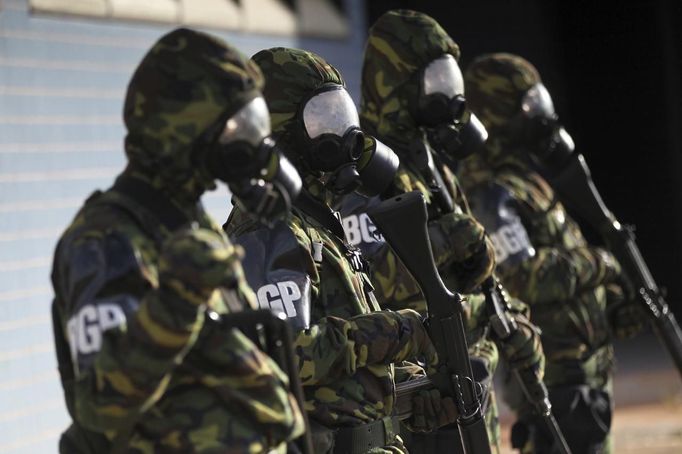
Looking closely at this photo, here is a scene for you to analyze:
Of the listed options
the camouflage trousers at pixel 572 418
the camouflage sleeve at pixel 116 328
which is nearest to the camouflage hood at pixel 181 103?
the camouflage sleeve at pixel 116 328

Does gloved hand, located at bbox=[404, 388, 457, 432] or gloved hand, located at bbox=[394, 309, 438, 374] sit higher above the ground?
gloved hand, located at bbox=[394, 309, 438, 374]

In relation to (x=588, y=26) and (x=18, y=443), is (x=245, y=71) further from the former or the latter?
(x=588, y=26)

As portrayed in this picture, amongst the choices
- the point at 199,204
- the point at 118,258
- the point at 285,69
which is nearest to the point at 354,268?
the point at 285,69

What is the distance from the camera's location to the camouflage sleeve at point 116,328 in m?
2.78

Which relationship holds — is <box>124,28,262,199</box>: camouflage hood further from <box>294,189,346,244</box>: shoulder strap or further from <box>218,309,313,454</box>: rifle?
<box>294,189,346,244</box>: shoulder strap

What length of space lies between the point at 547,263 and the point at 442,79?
3.65ft

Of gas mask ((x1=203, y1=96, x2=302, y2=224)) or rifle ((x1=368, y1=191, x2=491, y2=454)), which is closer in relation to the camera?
gas mask ((x1=203, y1=96, x2=302, y2=224))

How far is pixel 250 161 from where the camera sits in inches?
123

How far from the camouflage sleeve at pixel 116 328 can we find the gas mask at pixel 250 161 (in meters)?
0.29

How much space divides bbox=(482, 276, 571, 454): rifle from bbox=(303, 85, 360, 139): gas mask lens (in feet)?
3.51

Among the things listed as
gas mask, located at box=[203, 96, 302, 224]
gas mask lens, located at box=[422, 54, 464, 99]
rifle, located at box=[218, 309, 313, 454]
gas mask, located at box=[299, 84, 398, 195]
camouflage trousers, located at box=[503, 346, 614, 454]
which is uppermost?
gas mask, located at box=[203, 96, 302, 224]

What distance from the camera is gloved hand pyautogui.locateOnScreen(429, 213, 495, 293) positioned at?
15.8ft

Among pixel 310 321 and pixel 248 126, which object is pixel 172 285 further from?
pixel 310 321

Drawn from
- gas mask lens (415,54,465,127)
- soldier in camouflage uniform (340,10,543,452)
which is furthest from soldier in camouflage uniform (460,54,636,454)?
gas mask lens (415,54,465,127)
